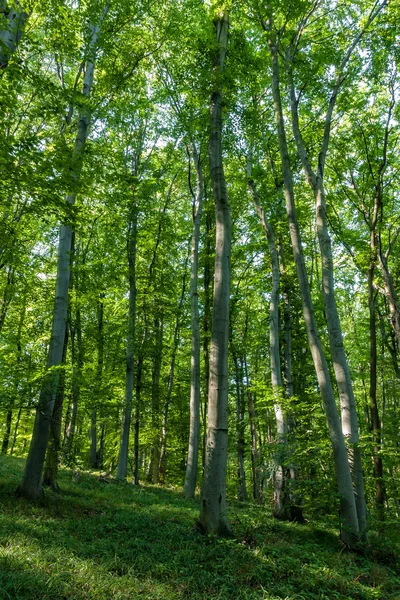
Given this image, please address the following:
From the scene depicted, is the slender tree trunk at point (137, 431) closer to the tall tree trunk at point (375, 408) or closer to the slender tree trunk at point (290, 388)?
the slender tree trunk at point (290, 388)

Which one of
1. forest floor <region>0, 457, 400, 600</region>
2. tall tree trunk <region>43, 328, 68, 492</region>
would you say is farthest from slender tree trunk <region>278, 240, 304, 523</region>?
tall tree trunk <region>43, 328, 68, 492</region>

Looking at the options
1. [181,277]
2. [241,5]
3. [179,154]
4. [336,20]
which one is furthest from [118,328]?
[336,20]

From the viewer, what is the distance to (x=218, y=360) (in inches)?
231

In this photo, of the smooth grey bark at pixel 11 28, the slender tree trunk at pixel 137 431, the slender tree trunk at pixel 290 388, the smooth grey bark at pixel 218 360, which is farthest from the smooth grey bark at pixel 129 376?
the smooth grey bark at pixel 11 28

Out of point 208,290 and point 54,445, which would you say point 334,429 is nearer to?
point 54,445

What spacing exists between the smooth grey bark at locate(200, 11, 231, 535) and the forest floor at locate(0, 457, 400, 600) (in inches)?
17.6

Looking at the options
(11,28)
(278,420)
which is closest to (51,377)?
(278,420)

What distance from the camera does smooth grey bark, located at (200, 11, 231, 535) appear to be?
213 inches

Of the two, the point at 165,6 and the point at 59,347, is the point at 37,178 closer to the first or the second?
the point at 59,347

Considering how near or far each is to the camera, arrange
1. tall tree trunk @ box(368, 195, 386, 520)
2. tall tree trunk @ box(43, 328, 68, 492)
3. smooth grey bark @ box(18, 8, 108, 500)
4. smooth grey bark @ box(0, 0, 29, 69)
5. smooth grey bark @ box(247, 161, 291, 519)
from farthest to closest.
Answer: tall tree trunk @ box(368, 195, 386, 520)
smooth grey bark @ box(247, 161, 291, 519)
tall tree trunk @ box(43, 328, 68, 492)
smooth grey bark @ box(18, 8, 108, 500)
smooth grey bark @ box(0, 0, 29, 69)

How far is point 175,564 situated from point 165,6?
575 inches

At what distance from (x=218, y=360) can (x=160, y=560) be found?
9.12 ft

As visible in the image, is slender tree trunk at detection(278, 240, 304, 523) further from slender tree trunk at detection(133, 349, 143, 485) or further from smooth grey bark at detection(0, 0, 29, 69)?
smooth grey bark at detection(0, 0, 29, 69)

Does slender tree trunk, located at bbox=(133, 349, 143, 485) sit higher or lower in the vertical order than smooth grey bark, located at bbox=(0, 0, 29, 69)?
lower
